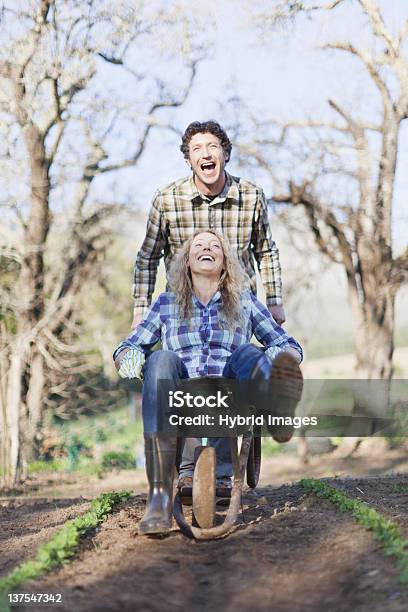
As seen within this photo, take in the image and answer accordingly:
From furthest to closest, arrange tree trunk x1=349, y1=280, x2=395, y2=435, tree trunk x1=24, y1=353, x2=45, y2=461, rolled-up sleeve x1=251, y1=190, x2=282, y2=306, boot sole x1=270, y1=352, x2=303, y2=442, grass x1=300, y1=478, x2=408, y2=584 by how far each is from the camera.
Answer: tree trunk x1=349, y1=280, x2=395, y2=435
tree trunk x1=24, y1=353, x2=45, y2=461
rolled-up sleeve x1=251, y1=190, x2=282, y2=306
boot sole x1=270, y1=352, x2=303, y2=442
grass x1=300, y1=478, x2=408, y2=584

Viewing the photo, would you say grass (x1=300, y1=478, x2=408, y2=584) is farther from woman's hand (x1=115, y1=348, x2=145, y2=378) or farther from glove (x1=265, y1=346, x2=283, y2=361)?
woman's hand (x1=115, y1=348, x2=145, y2=378)

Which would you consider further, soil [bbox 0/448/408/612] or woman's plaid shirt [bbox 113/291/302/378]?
woman's plaid shirt [bbox 113/291/302/378]

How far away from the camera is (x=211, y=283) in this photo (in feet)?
14.1

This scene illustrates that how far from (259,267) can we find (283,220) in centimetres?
936

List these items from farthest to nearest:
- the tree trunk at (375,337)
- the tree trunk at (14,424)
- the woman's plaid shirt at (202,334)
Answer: the tree trunk at (375,337), the tree trunk at (14,424), the woman's plaid shirt at (202,334)

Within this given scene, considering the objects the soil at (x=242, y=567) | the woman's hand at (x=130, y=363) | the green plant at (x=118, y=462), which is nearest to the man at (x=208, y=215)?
the woman's hand at (x=130, y=363)

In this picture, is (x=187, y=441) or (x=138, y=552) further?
(x=187, y=441)

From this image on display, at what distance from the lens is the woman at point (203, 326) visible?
159 inches

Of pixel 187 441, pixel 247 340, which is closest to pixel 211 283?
pixel 247 340

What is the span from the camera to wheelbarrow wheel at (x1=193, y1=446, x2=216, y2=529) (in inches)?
153

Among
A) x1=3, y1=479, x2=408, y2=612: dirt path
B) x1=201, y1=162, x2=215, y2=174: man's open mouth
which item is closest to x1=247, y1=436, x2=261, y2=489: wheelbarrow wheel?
x1=3, y1=479, x2=408, y2=612: dirt path

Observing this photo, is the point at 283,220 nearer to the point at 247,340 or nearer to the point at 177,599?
the point at 247,340

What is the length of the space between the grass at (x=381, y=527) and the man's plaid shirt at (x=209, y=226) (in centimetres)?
125

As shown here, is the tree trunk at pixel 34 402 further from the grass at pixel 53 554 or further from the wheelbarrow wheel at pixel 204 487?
the wheelbarrow wheel at pixel 204 487
